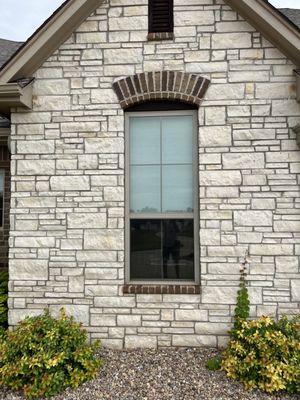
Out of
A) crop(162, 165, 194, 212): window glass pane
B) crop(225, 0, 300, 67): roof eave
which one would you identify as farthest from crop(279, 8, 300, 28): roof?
crop(162, 165, 194, 212): window glass pane

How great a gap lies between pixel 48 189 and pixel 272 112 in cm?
345

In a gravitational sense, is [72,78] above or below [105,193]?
above

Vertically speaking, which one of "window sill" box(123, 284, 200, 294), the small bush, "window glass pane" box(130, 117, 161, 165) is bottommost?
the small bush

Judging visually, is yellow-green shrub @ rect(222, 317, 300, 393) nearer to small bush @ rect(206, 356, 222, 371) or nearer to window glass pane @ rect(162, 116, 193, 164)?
small bush @ rect(206, 356, 222, 371)

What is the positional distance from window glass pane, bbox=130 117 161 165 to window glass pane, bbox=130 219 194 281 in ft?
3.04

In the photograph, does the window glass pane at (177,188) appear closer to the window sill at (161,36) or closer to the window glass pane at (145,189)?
the window glass pane at (145,189)

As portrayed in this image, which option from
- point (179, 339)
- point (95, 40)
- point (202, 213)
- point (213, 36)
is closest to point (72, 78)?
point (95, 40)

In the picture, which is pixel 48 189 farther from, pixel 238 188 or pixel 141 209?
pixel 238 188

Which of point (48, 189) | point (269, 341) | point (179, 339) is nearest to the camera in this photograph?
point (269, 341)

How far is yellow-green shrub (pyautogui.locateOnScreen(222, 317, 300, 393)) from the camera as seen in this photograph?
3607mm

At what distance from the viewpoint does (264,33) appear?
4566 mm

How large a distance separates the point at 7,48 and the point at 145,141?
585cm

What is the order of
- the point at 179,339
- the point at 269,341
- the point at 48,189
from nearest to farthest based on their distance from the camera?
the point at 269,341 → the point at 179,339 → the point at 48,189

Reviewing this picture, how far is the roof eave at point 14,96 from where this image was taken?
4.46 m
